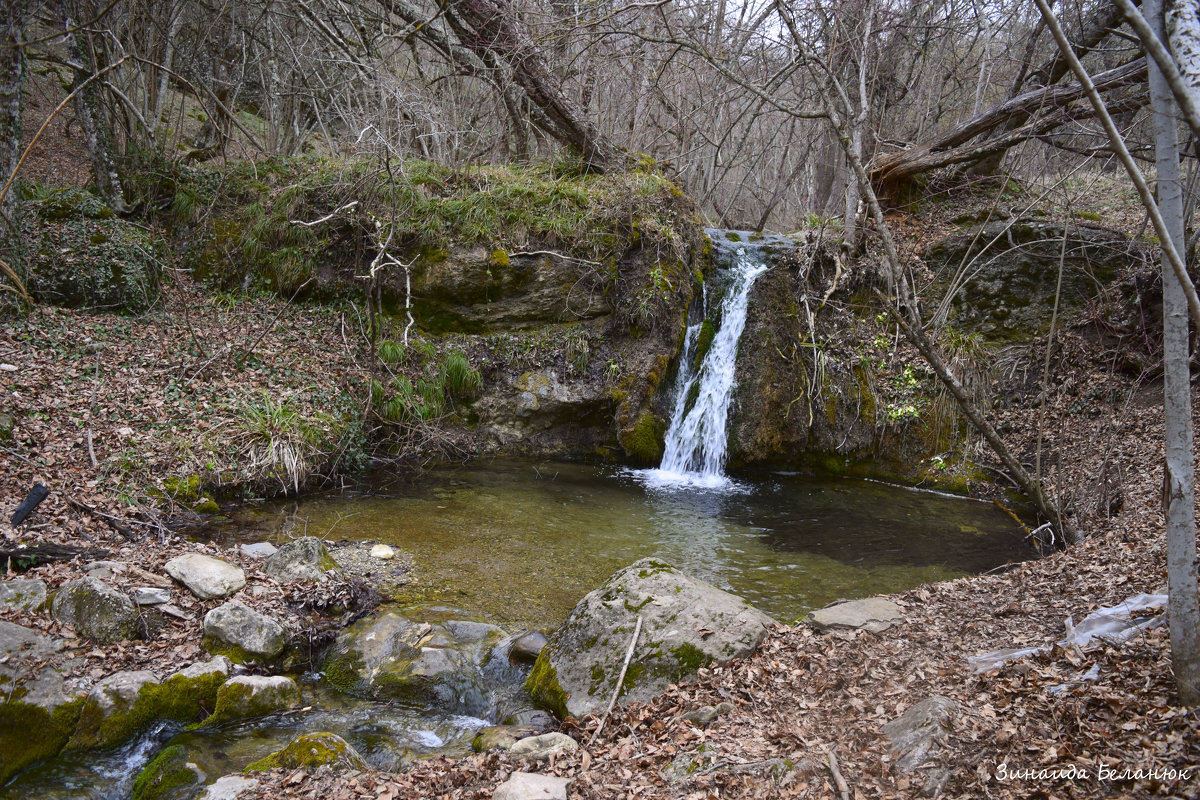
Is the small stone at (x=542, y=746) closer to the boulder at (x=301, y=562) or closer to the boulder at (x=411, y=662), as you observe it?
the boulder at (x=411, y=662)

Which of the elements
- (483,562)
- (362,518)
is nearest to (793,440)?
(483,562)

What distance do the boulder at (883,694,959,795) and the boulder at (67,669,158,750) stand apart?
372 cm

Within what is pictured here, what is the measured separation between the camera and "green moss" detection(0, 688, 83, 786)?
3127 millimetres

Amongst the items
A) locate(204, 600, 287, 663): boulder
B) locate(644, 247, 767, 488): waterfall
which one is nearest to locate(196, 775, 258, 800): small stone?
locate(204, 600, 287, 663): boulder

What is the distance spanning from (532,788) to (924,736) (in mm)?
1609

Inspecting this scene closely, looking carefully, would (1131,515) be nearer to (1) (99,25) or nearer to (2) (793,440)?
(2) (793,440)

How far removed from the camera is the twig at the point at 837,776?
2377 mm

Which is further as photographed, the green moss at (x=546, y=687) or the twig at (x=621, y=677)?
the green moss at (x=546, y=687)

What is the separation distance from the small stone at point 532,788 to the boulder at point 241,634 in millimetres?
2088

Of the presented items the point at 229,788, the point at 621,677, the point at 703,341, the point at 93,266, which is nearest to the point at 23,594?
the point at 229,788

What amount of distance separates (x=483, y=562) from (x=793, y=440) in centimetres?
519

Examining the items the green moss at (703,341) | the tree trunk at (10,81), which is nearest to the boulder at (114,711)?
the tree trunk at (10,81)

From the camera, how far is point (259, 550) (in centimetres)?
529

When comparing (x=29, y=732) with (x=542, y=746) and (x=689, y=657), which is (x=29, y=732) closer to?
(x=542, y=746)
